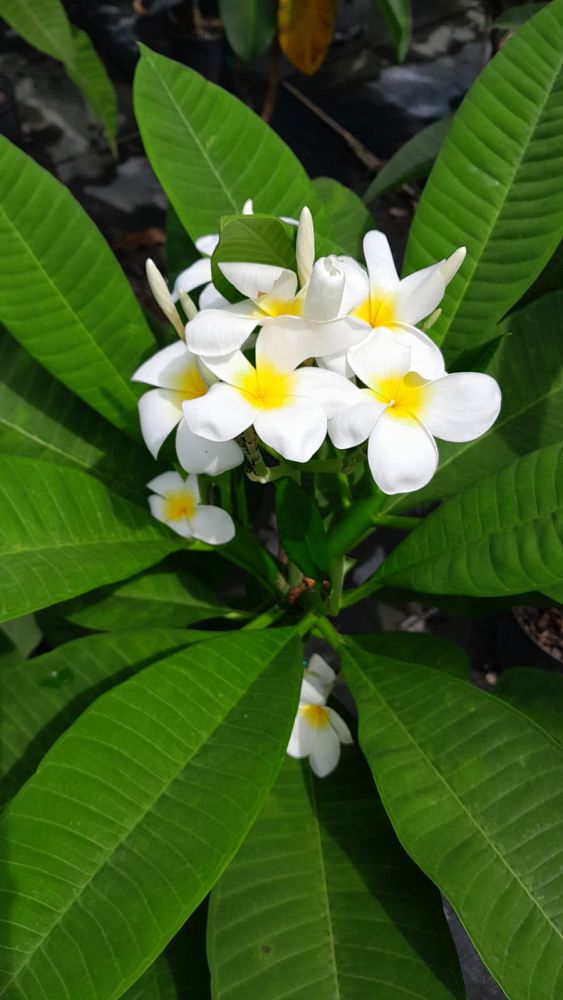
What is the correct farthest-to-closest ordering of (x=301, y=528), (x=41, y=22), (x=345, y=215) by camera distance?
(x=41, y=22) < (x=345, y=215) < (x=301, y=528)

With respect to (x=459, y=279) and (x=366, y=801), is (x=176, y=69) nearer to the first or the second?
(x=459, y=279)

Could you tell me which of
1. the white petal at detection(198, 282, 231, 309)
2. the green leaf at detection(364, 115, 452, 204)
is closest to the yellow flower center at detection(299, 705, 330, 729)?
the white petal at detection(198, 282, 231, 309)

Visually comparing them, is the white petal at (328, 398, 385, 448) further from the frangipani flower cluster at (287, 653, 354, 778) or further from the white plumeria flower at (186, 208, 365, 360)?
the frangipani flower cluster at (287, 653, 354, 778)

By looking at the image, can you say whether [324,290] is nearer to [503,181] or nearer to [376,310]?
[376,310]

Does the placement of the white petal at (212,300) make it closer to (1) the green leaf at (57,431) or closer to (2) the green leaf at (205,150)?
(2) the green leaf at (205,150)

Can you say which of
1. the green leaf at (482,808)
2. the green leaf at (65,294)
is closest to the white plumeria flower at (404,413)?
Result: the green leaf at (482,808)

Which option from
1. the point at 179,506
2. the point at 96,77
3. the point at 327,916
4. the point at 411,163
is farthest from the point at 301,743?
the point at 96,77

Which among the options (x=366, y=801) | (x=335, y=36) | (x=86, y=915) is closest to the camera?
(x=86, y=915)

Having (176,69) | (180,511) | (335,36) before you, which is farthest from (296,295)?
(335,36)
